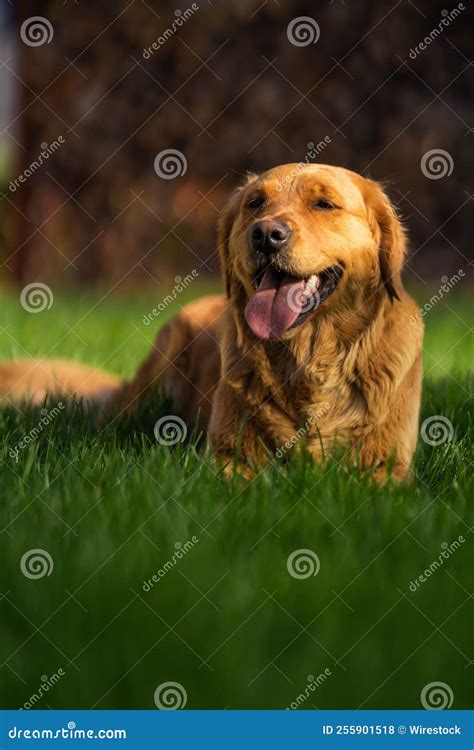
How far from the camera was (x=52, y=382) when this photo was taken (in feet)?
15.7

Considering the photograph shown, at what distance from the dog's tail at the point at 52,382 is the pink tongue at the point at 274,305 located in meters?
1.33

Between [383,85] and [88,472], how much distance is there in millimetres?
7905

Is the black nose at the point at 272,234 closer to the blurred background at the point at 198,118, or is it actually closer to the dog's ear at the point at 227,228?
the dog's ear at the point at 227,228

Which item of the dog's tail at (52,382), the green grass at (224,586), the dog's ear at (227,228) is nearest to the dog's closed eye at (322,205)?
the dog's ear at (227,228)

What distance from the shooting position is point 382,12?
979 cm

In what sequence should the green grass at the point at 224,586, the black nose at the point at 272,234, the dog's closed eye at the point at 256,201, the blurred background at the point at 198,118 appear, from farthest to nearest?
the blurred background at the point at 198,118 < the dog's closed eye at the point at 256,201 < the black nose at the point at 272,234 < the green grass at the point at 224,586

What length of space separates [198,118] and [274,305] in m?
7.77

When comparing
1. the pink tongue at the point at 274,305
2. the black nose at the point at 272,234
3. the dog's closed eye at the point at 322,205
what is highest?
the dog's closed eye at the point at 322,205

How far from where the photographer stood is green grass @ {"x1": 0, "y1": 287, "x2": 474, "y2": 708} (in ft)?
6.82

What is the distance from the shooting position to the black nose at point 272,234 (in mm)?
3299

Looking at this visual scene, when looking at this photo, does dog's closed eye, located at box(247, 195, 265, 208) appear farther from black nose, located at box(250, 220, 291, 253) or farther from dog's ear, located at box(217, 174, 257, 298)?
black nose, located at box(250, 220, 291, 253)

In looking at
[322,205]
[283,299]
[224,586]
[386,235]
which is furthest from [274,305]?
[224,586]

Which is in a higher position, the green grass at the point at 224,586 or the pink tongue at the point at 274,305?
the pink tongue at the point at 274,305

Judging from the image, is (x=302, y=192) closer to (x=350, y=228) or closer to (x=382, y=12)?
(x=350, y=228)
